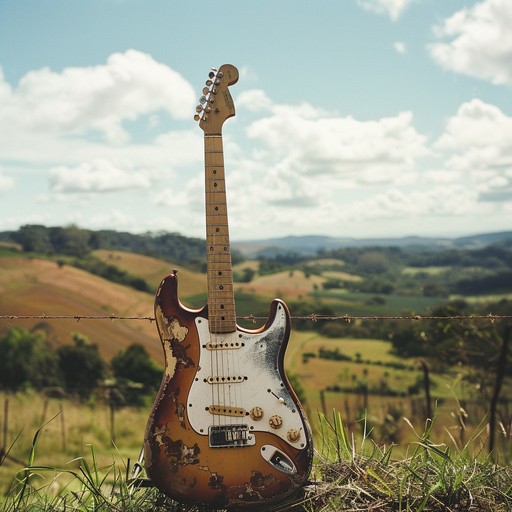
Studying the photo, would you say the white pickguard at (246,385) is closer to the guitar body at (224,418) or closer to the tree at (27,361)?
the guitar body at (224,418)

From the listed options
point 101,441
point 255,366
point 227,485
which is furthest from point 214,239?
point 101,441

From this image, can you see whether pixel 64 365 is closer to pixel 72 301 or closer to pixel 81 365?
pixel 81 365

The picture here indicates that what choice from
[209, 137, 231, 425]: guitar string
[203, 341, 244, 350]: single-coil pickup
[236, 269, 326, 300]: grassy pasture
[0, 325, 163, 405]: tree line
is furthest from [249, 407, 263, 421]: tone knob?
[236, 269, 326, 300]: grassy pasture

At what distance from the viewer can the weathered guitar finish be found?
3.47 m

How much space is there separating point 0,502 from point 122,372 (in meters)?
24.6

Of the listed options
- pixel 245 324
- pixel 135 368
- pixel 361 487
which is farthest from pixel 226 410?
pixel 135 368

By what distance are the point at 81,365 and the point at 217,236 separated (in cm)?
2668

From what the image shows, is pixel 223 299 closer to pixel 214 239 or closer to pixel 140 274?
pixel 214 239

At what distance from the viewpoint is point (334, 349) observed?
32.4 m

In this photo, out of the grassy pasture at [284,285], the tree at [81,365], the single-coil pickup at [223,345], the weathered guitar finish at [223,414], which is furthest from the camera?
the grassy pasture at [284,285]

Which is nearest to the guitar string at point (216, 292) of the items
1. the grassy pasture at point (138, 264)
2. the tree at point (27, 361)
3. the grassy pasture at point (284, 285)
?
the tree at point (27, 361)

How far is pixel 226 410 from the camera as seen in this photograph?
3.54 meters

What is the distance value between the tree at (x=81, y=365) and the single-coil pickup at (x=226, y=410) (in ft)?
80.2

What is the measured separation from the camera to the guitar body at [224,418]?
11.4 feet
